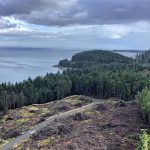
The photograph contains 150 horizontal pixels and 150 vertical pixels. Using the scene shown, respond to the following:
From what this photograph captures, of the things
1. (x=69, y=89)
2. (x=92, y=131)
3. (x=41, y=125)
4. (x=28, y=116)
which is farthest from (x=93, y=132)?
(x=69, y=89)

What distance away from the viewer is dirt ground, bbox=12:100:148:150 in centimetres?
6512

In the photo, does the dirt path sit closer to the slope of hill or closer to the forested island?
the slope of hill

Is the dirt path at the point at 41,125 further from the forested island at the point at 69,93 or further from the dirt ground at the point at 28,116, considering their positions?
the forested island at the point at 69,93

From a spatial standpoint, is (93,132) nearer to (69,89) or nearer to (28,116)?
(28,116)

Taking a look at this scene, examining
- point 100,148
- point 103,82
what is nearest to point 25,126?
point 100,148

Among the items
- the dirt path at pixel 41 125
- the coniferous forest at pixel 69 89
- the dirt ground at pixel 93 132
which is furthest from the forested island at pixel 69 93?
the dirt path at pixel 41 125

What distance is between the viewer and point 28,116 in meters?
99.4

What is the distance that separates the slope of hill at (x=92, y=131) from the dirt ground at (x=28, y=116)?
3.29ft

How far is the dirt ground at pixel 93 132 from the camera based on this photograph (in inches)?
2564

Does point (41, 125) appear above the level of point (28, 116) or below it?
above

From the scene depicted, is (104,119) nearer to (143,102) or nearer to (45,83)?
(143,102)

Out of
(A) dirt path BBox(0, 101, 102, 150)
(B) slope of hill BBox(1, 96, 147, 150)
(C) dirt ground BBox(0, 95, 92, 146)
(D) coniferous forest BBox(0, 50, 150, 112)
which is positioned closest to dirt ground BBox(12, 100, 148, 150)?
(B) slope of hill BBox(1, 96, 147, 150)

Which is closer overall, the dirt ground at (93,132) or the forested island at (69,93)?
the dirt ground at (93,132)

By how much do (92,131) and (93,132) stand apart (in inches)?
30.9
